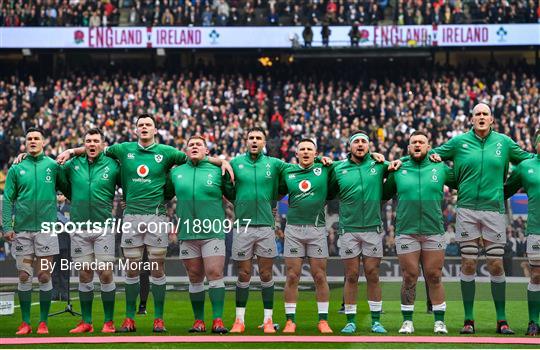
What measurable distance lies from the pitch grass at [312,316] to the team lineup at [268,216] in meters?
0.50

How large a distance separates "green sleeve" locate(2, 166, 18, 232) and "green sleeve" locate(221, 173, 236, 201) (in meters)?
2.88

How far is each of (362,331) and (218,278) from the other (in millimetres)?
2058

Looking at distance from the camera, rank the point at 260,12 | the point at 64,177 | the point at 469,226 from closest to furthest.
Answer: the point at 469,226
the point at 64,177
the point at 260,12

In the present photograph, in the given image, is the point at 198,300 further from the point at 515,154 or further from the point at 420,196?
the point at 515,154

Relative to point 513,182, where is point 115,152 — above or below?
above

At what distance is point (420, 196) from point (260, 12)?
3365cm

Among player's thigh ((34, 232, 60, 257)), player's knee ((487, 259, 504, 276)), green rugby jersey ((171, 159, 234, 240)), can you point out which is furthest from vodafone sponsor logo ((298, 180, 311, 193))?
player's thigh ((34, 232, 60, 257))

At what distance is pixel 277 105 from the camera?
40.1 m

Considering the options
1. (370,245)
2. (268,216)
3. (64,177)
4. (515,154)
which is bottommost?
(370,245)

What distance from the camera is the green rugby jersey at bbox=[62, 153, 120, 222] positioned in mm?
13523

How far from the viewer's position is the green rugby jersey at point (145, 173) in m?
13.4

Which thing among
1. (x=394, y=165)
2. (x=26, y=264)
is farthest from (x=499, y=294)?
(x=26, y=264)

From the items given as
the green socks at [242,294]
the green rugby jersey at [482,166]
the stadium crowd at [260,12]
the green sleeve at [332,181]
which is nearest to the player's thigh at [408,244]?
the green rugby jersey at [482,166]

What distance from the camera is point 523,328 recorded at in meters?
13.9
